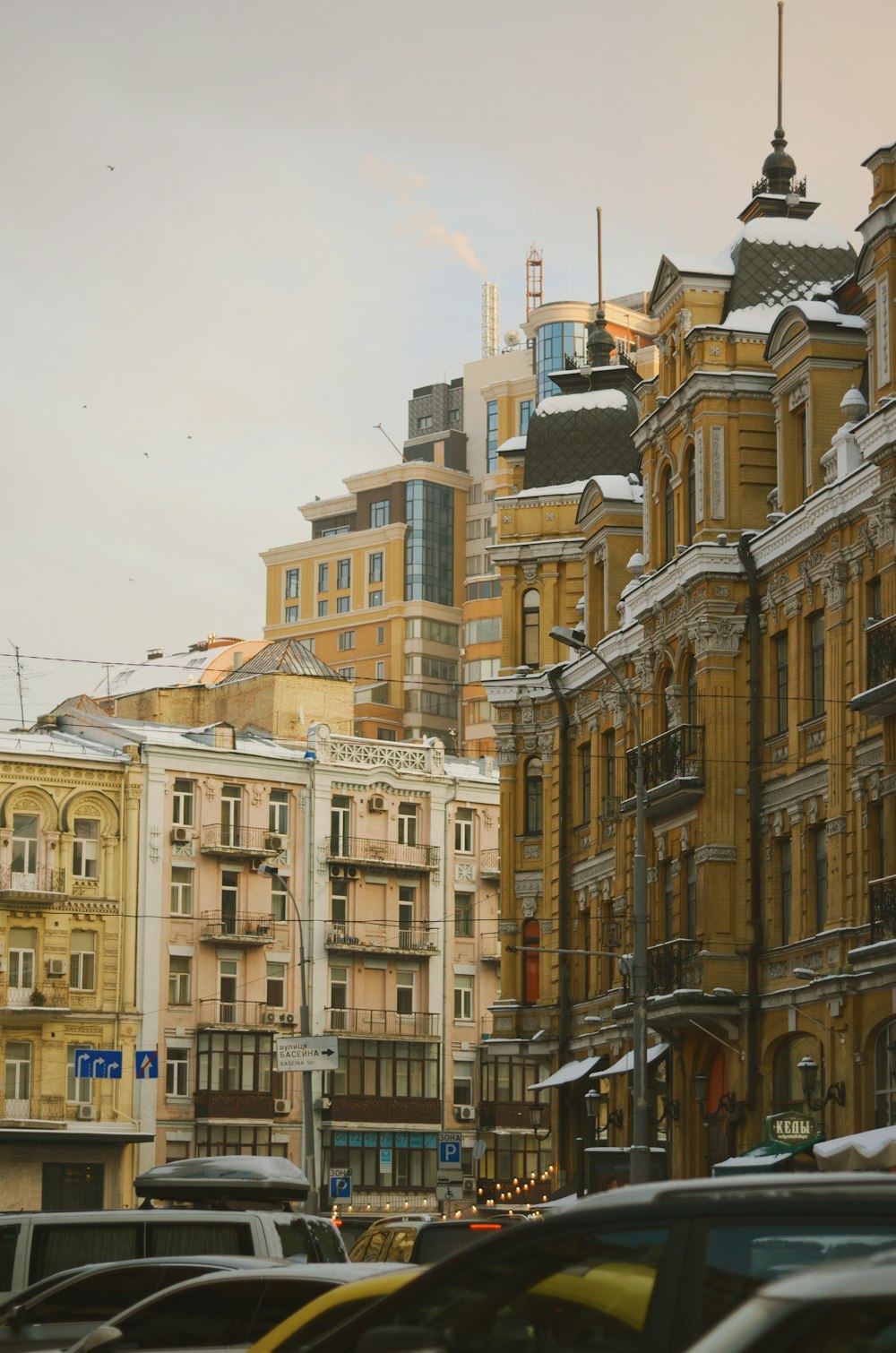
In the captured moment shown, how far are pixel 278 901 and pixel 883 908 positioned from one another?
44.4 metres

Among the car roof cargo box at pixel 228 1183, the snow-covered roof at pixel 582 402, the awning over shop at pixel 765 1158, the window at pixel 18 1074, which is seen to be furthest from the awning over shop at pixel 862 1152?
the window at pixel 18 1074

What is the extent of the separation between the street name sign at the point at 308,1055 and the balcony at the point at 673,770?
8070 millimetres

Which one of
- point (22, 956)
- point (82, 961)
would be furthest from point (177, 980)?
point (22, 956)

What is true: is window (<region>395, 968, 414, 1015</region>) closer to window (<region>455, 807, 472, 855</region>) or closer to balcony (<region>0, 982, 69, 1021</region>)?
window (<region>455, 807, 472, 855</region>)

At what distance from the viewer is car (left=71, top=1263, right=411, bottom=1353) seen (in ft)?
45.4

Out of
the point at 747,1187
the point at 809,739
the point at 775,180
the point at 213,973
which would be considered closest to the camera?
the point at 747,1187

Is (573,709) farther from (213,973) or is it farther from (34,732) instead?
(34,732)

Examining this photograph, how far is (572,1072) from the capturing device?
4934cm

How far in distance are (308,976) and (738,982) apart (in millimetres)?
36894

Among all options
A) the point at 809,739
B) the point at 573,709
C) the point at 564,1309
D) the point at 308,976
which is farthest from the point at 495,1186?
the point at 564,1309

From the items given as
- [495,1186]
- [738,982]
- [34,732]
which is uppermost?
[34,732]

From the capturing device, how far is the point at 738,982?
4050cm

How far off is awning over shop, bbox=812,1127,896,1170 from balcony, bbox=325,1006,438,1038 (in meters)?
47.2

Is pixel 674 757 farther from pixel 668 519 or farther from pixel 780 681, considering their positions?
pixel 668 519
